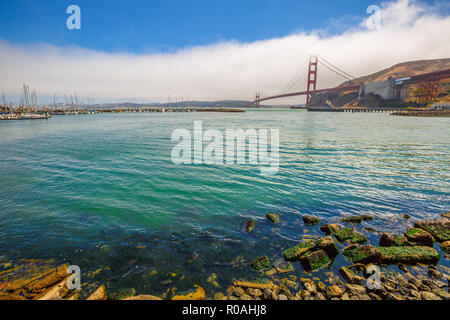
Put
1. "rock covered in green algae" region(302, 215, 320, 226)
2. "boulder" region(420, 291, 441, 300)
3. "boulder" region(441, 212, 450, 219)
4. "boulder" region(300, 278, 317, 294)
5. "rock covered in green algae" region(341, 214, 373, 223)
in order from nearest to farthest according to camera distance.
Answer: "boulder" region(420, 291, 441, 300)
"boulder" region(300, 278, 317, 294)
"rock covered in green algae" region(302, 215, 320, 226)
"rock covered in green algae" region(341, 214, 373, 223)
"boulder" region(441, 212, 450, 219)

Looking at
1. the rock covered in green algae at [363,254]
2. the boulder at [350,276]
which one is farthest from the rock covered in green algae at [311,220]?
the boulder at [350,276]

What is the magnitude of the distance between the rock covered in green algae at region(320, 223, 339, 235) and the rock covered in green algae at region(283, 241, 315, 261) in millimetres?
1133

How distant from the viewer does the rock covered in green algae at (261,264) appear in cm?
533

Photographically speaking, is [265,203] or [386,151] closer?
[265,203]

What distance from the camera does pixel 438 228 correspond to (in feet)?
21.9

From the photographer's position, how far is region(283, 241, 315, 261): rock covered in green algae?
563cm

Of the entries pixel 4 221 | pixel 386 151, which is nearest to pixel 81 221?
pixel 4 221

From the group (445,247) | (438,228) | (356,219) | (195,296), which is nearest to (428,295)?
(445,247)

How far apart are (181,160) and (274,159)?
7.08 metres

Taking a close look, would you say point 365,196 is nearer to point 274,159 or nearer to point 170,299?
point 274,159

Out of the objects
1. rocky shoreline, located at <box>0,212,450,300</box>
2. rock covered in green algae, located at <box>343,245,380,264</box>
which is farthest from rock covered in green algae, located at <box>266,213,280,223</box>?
rock covered in green algae, located at <box>343,245,380,264</box>

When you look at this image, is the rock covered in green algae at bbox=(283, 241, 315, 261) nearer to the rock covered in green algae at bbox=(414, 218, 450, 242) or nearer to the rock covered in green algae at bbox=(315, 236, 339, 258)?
the rock covered in green algae at bbox=(315, 236, 339, 258)

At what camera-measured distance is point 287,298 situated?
436cm

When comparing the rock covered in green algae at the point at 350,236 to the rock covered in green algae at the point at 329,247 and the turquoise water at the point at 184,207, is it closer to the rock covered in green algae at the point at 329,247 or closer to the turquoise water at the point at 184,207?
the turquoise water at the point at 184,207
